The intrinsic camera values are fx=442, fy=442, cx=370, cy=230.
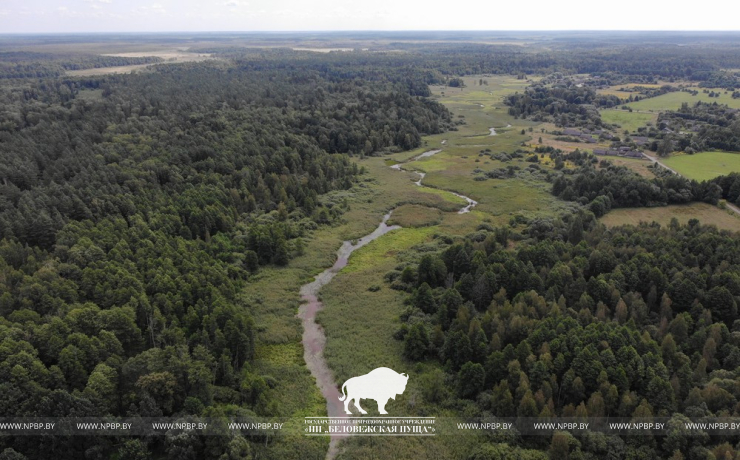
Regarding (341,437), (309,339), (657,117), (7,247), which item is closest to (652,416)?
(341,437)

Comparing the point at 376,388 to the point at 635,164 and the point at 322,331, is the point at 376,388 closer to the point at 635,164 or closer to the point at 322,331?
the point at 322,331

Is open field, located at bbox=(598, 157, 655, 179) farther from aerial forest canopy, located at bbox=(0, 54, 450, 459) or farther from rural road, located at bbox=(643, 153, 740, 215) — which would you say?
aerial forest canopy, located at bbox=(0, 54, 450, 459)

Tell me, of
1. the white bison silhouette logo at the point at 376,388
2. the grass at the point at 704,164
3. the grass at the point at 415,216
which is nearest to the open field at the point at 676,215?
the grass at the point at 704,164

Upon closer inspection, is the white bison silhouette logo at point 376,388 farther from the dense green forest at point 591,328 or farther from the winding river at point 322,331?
the dense green forest at point 591,328

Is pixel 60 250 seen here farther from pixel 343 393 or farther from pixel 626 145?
pixel 626 145

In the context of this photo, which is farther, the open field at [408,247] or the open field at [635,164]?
the open field at [635,164]

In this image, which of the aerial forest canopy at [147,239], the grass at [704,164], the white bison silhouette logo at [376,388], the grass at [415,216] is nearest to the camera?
the aerial forest canopy at [147,239]

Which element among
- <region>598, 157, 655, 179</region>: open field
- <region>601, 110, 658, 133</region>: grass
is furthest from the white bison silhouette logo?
<region>601, 110, 658, 133</region>: grass
